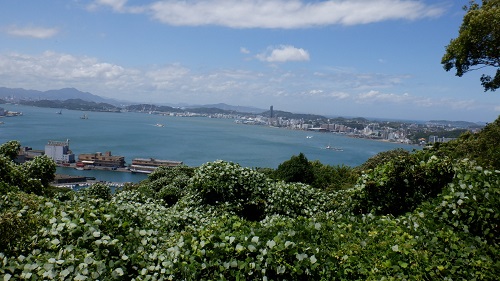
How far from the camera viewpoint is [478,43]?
1000cm

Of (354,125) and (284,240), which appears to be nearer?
(284,240)

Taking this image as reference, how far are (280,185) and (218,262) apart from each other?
148 inches

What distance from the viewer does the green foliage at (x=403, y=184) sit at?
5.52 metres

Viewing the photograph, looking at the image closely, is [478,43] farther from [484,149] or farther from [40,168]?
[40,168]

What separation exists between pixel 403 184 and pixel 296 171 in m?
6.86

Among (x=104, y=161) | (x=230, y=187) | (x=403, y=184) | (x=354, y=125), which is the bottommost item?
(x=104, y=161)

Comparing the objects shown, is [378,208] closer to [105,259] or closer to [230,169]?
[230,169]

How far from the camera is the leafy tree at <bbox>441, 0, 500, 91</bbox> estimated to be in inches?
367

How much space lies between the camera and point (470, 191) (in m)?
4.37

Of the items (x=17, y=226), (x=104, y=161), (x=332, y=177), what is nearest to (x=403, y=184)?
(x=17, y=226)

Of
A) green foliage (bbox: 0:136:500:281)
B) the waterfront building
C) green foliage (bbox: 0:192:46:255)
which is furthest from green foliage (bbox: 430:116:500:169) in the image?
the waterfront building

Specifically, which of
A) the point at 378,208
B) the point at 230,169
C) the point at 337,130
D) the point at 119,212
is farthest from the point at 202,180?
the point at 337,130

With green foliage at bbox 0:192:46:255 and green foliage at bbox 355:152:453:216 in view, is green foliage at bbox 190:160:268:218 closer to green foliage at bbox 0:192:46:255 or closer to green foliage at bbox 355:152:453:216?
green foliage at bbox 355:152:453:216

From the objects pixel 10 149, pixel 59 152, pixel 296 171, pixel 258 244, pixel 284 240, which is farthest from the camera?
pixel 59 152
